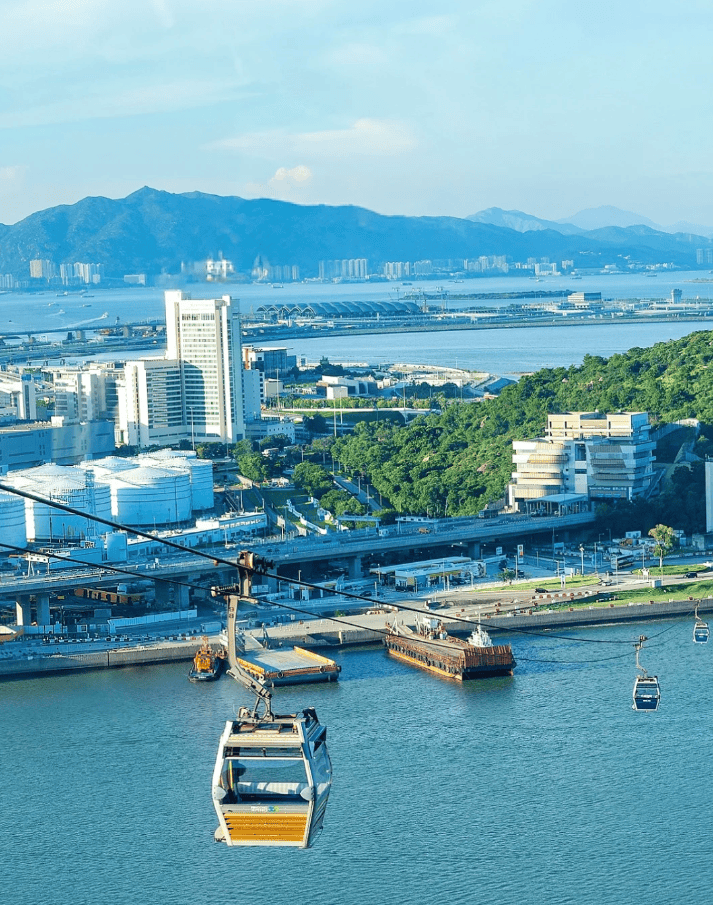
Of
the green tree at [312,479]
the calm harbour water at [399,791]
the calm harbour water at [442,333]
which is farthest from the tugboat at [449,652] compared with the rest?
the calm harbour water at [442,333]

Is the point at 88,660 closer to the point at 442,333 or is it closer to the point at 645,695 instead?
the point at 645,695

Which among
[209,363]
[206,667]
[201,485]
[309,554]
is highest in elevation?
[209,363]

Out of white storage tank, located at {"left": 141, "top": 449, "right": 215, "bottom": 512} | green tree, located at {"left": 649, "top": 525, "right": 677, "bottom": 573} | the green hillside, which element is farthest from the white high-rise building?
green tree, located at {"left": 649, "top": 525, "right": 677, "bottom": 573}

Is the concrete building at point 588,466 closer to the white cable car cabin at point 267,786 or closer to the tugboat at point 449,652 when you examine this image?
the tugboat at point 449,652

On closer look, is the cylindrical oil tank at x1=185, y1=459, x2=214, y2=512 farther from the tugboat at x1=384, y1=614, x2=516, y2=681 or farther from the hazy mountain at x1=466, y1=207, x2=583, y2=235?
the hazy mountain at x1=466, y1=207, x2=583, y2=235

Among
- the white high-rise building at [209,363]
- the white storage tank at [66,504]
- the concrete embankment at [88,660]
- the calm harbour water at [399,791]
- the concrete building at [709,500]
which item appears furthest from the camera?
the white high-rise building at [209,363]

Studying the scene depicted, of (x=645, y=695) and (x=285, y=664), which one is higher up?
(x=645, y=695)

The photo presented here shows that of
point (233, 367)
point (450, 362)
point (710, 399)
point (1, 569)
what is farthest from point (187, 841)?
point (450, 362)

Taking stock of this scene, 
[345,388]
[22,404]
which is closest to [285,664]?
[22,404]
